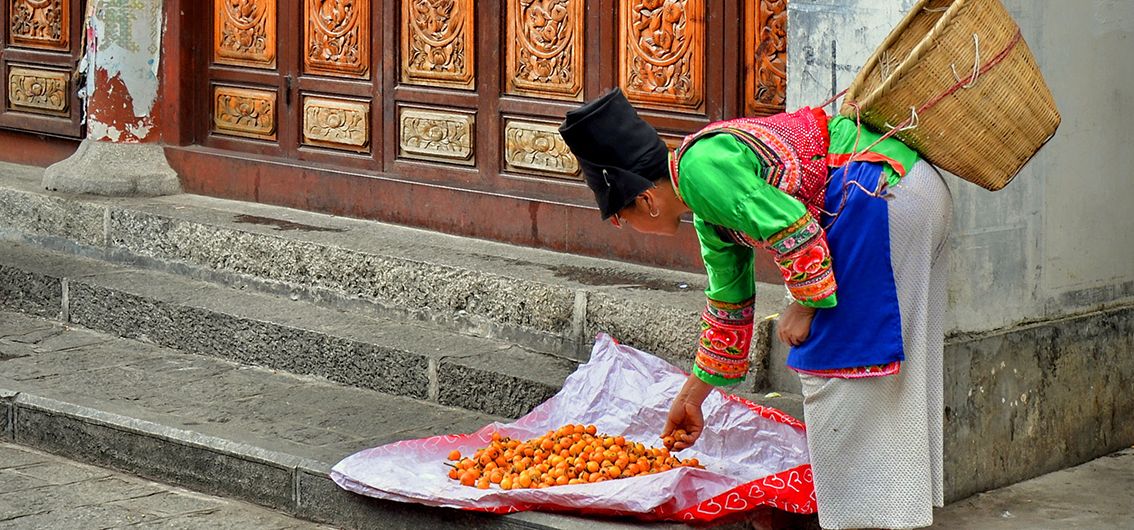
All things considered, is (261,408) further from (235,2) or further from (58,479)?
(235,2)

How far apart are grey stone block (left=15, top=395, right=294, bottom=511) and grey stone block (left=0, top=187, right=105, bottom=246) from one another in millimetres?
2008

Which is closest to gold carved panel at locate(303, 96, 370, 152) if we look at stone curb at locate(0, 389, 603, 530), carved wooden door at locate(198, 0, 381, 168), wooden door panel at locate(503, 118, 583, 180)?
carved wooden door at locate(198, 0, 381, 168)

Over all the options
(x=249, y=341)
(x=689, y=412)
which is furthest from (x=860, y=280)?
(x=249, y=341)

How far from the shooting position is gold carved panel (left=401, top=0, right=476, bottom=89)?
761 cm

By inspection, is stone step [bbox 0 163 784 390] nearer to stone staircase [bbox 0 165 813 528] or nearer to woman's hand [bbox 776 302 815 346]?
stone staircase [bbox 0 165 813 528]

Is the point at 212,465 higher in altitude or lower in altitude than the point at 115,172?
lower

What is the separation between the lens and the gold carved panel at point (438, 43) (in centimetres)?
761

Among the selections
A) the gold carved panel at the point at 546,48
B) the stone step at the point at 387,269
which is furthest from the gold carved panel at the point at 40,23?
the gold carved panel at the point at 546,48

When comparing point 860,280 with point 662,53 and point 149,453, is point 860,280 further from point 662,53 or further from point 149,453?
point 149,453

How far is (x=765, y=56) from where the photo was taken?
257 inches

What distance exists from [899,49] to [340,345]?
9.90ft

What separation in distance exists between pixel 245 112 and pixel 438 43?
141 cm

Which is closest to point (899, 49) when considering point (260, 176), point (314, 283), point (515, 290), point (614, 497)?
point (614, 497)

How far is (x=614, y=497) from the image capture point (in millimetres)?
4863
